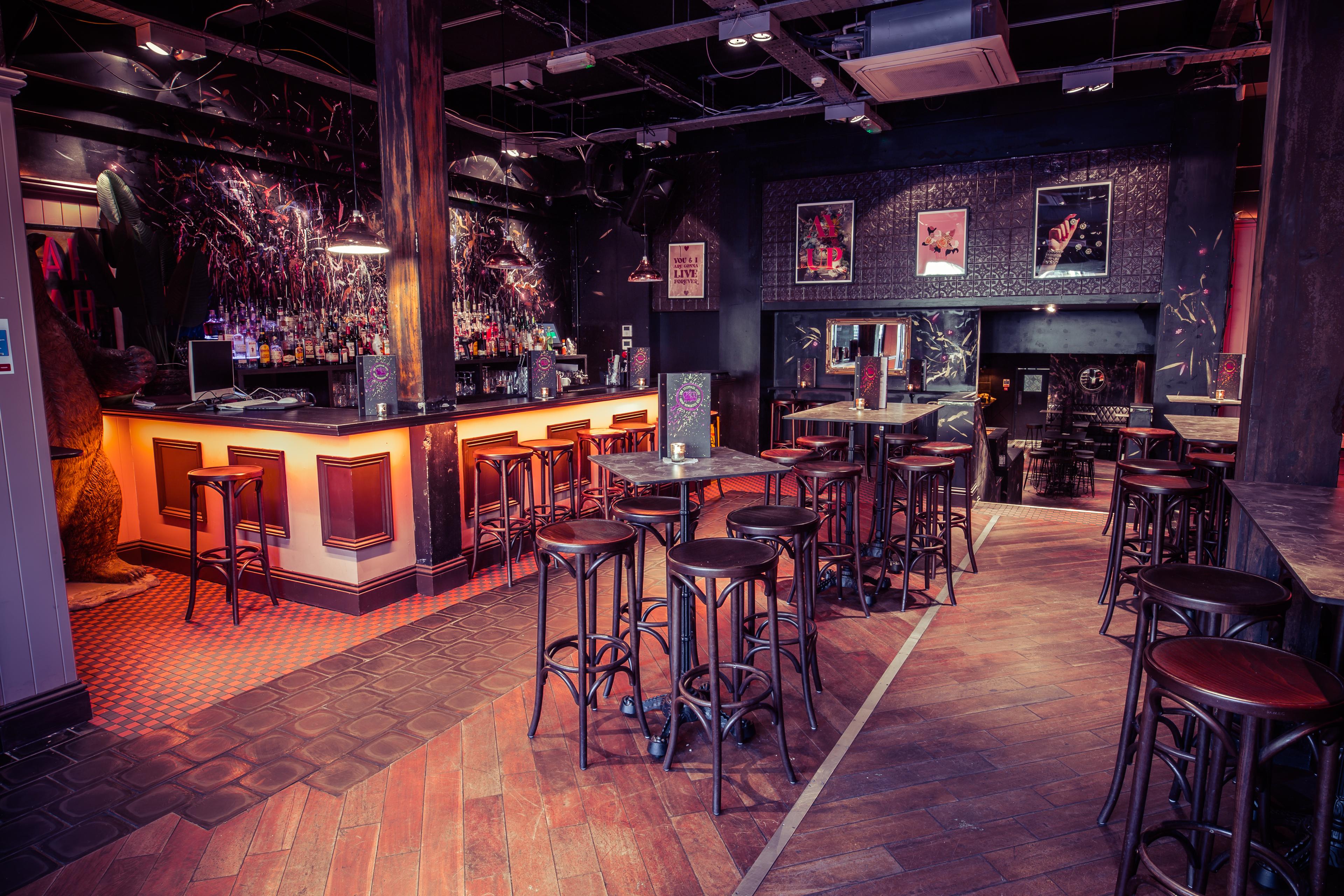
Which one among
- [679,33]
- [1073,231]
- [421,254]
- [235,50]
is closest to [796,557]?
[421,254]

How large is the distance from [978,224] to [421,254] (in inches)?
241

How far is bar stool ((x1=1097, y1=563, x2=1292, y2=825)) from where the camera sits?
2.12m

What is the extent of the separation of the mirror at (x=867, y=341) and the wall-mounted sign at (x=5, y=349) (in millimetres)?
7516

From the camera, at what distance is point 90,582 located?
4.74 meters

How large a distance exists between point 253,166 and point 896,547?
20.1ft

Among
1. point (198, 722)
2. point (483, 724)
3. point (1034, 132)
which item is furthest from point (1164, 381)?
point (198, 722)

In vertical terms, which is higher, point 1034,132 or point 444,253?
point 1034,132

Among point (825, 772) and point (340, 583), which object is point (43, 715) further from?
point (825, 772)

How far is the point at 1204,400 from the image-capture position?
6.19 meters

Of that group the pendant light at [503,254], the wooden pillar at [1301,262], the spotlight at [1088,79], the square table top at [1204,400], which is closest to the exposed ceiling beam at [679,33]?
the pendant light at [503,254]

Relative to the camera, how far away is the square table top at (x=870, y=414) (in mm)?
4805

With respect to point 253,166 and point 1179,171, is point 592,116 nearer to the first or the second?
point 253,166

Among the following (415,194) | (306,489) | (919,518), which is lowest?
(919,518)

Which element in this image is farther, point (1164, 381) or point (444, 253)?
point (1164, 381)
